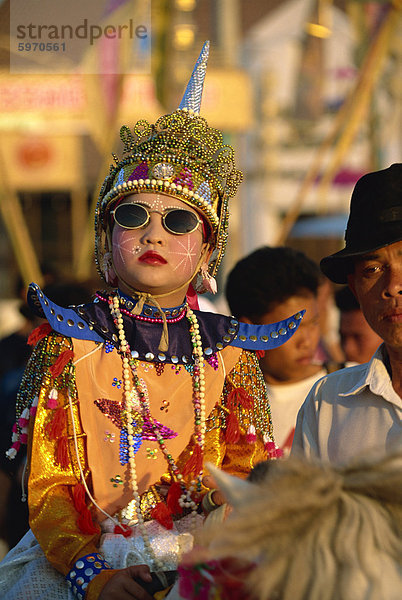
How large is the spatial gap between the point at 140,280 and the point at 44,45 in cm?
203

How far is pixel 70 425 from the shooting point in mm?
2648

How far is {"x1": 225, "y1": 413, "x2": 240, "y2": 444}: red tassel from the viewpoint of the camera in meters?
2.74

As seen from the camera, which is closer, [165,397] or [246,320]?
[165,397]

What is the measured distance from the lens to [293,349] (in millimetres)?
3789

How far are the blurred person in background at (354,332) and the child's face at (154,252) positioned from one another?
2178mm

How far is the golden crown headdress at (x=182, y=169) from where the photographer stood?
2.81m

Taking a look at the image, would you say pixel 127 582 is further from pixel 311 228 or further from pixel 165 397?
pixel 311 228

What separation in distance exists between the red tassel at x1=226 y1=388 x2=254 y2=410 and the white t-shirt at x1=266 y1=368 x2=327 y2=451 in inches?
38.2

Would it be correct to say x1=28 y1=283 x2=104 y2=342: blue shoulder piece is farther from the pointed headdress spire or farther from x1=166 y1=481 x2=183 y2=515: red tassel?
the pointed headdress spire

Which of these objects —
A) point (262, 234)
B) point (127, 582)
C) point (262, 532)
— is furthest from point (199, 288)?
point (262, 234)

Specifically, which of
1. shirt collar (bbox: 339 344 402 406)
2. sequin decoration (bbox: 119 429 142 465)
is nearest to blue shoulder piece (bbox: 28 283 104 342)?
sequin decoration (bbox: 119 429 142 465)

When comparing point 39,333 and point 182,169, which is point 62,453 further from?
point 182,169

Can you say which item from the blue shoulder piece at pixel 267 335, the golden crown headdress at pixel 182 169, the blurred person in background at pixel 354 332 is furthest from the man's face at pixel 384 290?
the blurred person in background at pixel 354 332

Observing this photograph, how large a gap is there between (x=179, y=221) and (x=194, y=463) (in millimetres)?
838
